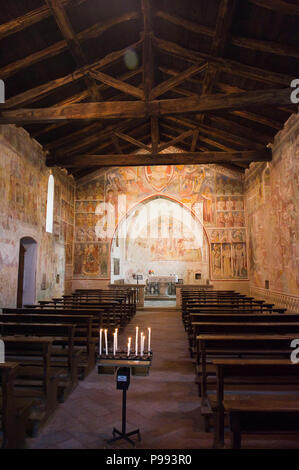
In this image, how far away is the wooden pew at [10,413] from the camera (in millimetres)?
2936

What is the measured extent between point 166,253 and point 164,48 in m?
14.4

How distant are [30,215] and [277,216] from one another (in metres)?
9.57

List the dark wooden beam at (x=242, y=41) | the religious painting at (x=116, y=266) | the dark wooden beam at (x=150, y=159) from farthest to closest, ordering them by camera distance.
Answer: the religious painting at (x=116, y=266)
the dark wooden beam at (x=150, y=159)
the dark wooden beam at (x=242, y=41)

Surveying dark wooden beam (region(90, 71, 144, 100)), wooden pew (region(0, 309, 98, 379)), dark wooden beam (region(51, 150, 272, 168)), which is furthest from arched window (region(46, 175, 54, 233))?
wooden pew (region(0, 309, 98, 379))

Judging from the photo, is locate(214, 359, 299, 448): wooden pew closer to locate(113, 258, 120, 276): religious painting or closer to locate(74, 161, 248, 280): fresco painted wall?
locate(74, 161, 248, 280): fresco painted wall

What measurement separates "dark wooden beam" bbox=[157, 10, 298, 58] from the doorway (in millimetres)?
8936

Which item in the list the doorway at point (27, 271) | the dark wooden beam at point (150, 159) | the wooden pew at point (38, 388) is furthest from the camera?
the dark wooden beam at point (150, 159)

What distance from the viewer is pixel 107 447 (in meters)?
3.27

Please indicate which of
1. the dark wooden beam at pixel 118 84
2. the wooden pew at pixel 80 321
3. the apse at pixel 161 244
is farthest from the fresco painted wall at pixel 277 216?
the wooden pew at pixel 80 321

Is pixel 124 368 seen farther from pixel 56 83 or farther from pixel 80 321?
pixel 56 83

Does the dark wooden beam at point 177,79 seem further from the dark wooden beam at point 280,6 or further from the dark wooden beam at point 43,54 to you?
the dark wooden beam at point 280,6

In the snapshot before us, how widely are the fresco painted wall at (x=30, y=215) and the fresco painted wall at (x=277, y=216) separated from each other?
9415mm
